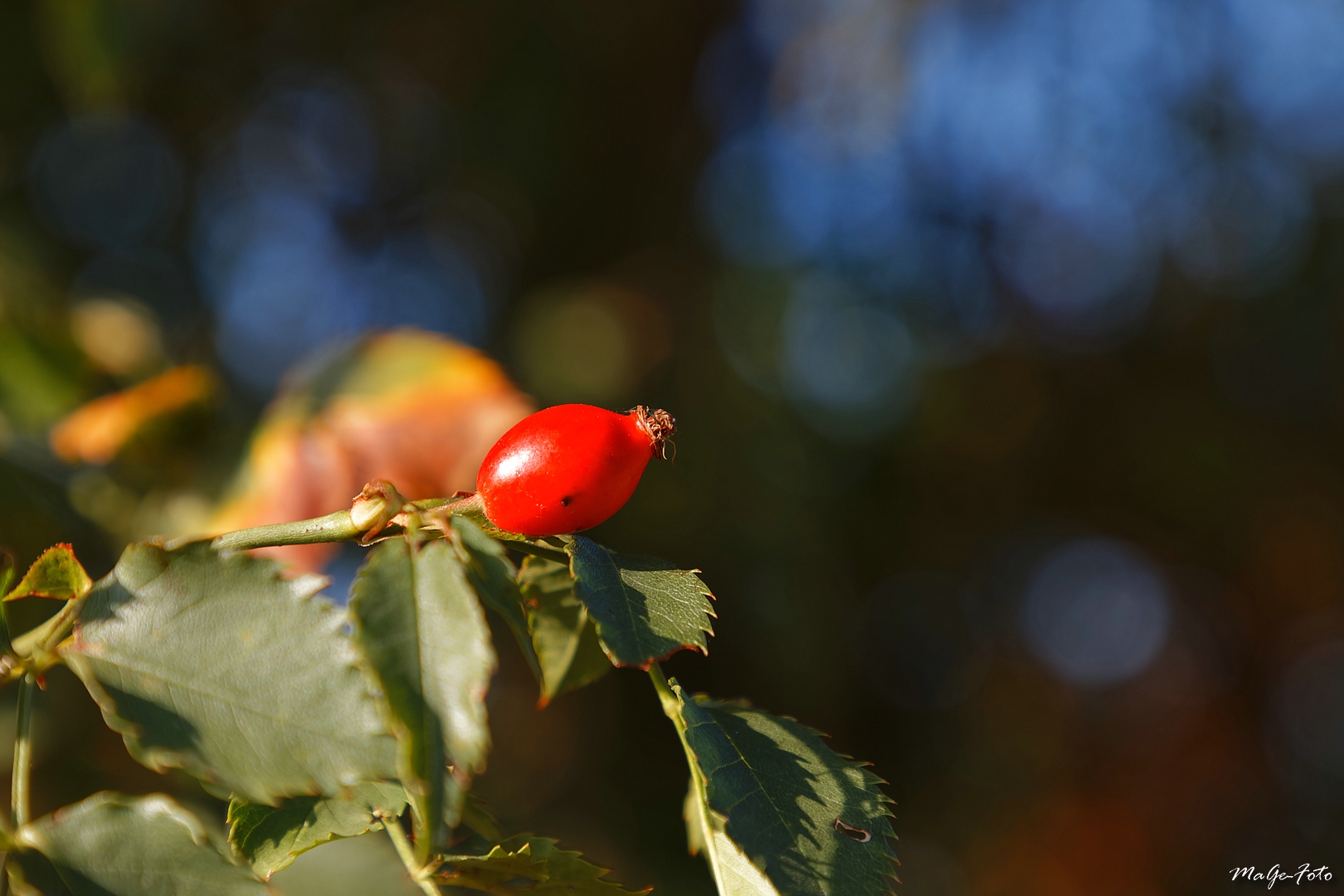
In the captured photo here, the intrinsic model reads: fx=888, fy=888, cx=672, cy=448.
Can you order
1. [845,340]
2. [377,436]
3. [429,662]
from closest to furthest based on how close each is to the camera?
1. [429,662]
2. [377,436]
3. [845,340]

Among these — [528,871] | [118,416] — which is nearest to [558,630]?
[528,871]

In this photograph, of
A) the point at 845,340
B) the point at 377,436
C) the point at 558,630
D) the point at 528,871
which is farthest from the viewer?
the point at 845,340

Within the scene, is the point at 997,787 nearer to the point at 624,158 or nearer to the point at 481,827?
the point at 624,158

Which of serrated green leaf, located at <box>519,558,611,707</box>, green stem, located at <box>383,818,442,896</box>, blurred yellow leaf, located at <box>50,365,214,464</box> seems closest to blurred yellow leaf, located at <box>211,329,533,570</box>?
blurred yellow leaf, located at <box>50,365,214,464</box>

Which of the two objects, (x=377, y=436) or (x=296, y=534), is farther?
(x=377, y=436)

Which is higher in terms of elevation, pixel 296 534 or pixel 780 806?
pixel 296 534

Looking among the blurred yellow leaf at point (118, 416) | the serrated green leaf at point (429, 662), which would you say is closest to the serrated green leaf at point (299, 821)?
the serrated green leaf at point (429, 662)

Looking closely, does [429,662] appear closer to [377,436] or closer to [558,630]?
[558,630]

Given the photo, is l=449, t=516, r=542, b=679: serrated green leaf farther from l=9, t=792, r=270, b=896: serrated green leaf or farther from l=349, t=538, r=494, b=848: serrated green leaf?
l=9, t=792, r=270, b=896: serrated green leaf

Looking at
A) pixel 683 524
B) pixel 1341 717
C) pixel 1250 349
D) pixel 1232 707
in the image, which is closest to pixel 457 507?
pixel 683 524
